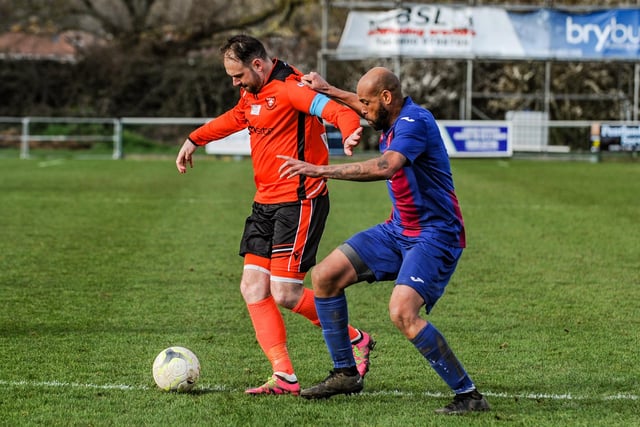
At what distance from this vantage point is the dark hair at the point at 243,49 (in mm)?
5840

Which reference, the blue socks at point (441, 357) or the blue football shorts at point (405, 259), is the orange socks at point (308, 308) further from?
the blue socks at point (441, 357)

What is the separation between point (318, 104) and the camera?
569 cm

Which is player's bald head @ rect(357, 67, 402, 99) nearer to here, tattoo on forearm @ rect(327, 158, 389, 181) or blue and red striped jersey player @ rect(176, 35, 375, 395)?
tattoo on forearm @ rect(327, 158, 389, 181)

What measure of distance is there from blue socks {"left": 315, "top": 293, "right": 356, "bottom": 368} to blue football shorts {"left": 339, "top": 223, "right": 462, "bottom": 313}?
0.75ft

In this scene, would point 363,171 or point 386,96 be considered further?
point 386,96

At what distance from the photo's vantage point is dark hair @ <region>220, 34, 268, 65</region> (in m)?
5.84

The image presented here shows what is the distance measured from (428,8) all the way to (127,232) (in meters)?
20.7

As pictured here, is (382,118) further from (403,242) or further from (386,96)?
(403,242)

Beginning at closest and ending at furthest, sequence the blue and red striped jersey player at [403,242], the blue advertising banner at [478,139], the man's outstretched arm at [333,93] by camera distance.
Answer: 1. the blue and red striped jersey player at [403,242]
2. the man's outstretched arm at [333,93]
3. the blue advertising banner at [478,139]

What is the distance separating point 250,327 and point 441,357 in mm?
2647

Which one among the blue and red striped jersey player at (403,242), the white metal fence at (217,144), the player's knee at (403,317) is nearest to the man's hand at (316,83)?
the blue and red striped jersey player at (403,242)

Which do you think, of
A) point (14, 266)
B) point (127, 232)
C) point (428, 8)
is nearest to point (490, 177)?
point (428, 8)

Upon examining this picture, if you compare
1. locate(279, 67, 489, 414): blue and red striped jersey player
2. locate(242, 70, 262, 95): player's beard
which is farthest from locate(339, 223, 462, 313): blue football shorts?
locate(242, 70, 262, 95): player's beard

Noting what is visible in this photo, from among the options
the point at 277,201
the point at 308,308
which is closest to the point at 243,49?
the point at 277,201
